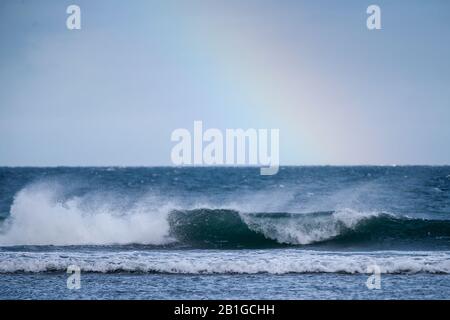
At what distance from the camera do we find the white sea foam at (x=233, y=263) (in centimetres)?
725

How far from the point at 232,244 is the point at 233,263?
2.48 m

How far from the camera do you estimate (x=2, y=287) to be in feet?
21.0

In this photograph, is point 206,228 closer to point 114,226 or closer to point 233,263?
point 114,226

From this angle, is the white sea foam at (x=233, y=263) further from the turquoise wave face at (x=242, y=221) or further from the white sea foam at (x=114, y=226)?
Answer: the white sea foam at (x=114, y=226)

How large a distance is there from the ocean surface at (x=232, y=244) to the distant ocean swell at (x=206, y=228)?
0.03 metres

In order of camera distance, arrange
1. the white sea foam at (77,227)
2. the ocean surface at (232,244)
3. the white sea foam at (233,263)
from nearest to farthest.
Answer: the ocean surface at (232,244), the white sea foam at (233,263), the white sea foam at (77,227)

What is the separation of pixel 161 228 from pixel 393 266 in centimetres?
508

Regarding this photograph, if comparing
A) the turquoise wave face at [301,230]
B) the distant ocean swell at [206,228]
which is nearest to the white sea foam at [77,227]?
the distant ocean swell at [206,228]

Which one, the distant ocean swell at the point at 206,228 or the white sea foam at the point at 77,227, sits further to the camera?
the distant ocean swell at the point at 206,228

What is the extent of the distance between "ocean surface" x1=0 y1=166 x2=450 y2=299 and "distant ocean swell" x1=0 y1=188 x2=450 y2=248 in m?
0.03

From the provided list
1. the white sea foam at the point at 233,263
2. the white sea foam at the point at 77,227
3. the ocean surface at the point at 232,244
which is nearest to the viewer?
the ocean surface at the point at 232,244

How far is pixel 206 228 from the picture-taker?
11250mm
